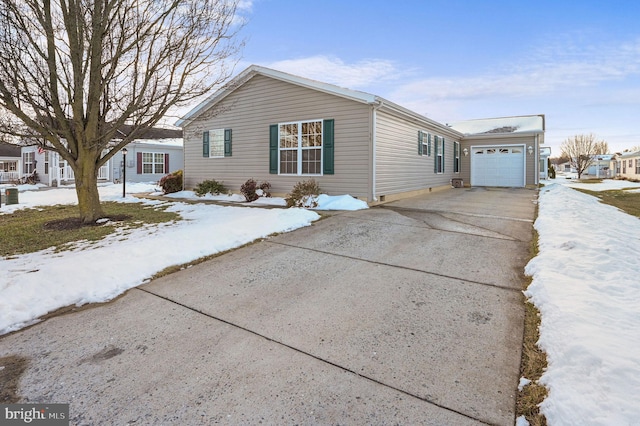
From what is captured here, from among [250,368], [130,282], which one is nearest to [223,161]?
[130,282]

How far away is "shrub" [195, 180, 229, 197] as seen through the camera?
12.7 m

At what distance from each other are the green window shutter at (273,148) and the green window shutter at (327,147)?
188cm

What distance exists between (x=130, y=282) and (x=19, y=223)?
6.25m

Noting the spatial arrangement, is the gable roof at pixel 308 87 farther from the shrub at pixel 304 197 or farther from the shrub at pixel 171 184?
the shrub at pixel 304 197

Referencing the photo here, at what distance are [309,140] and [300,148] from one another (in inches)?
16.2

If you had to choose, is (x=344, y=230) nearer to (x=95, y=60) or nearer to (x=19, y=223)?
(x=95, y=60)

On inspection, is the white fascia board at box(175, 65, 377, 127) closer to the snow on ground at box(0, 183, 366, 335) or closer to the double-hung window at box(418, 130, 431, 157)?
the snow on ground at box(0, 183, 366, 335)

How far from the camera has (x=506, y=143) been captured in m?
18.6

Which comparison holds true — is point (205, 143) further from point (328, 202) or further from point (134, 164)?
point (134, 164)

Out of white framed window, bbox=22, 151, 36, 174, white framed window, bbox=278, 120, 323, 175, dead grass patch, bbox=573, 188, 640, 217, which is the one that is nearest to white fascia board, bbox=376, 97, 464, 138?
white framed window, bbox=278, 120, 323, 175

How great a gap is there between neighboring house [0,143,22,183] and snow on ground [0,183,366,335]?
2781cm

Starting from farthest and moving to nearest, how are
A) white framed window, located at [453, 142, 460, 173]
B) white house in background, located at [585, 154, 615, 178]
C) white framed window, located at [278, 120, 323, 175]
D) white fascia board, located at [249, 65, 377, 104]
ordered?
white house in background, located at [585, 154, 615, 178], white framed window, located at [453, 142, 460, 173], white framed window, located at [278, 120, 323, 175], white fascia board, located at [249, 65, 377, 104]

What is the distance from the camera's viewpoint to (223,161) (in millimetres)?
12930

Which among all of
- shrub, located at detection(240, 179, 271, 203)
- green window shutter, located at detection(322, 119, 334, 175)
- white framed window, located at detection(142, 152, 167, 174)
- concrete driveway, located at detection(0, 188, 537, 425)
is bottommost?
concrete driveway, located at detection(0, 188, 537, 425)
